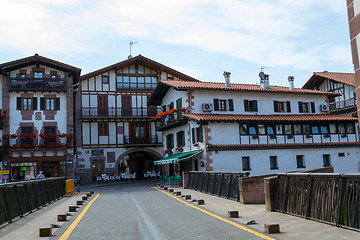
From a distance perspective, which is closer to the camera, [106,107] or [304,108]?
[304,108]

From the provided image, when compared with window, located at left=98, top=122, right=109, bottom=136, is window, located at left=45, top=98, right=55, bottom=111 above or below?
above

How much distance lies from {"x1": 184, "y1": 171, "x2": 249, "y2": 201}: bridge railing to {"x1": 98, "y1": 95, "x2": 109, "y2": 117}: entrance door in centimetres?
2026

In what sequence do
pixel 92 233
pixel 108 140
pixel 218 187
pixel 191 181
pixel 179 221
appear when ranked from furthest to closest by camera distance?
1. pixel 108 140
2. pixel 191 181
3. pixel 218 187
4. pixel 179 221
5. pixel 92 233

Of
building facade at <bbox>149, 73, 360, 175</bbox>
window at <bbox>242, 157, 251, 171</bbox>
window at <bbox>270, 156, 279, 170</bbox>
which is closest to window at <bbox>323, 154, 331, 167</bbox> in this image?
building facade at <bbox>149, 73, 360, 175</bbox>

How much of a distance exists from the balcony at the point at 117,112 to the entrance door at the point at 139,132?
1.16m

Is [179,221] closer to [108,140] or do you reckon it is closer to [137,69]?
[108,140]

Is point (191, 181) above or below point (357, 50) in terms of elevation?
below

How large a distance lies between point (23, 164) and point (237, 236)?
32.0 m

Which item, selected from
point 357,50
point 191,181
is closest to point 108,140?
point 191,181

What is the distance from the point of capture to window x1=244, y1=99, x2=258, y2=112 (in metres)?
34.6

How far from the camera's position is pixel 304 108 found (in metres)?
37.6

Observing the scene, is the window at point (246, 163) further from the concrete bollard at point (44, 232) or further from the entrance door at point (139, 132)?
the concrete bollard at point (44, 232)

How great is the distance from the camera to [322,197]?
9000 millimetres

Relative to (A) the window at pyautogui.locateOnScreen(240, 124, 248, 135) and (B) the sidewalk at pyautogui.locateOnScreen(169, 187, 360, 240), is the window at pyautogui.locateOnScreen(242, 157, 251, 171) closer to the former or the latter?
(A) the window at pyautogui.locateOnScreen(240, 124, 248, 135)
